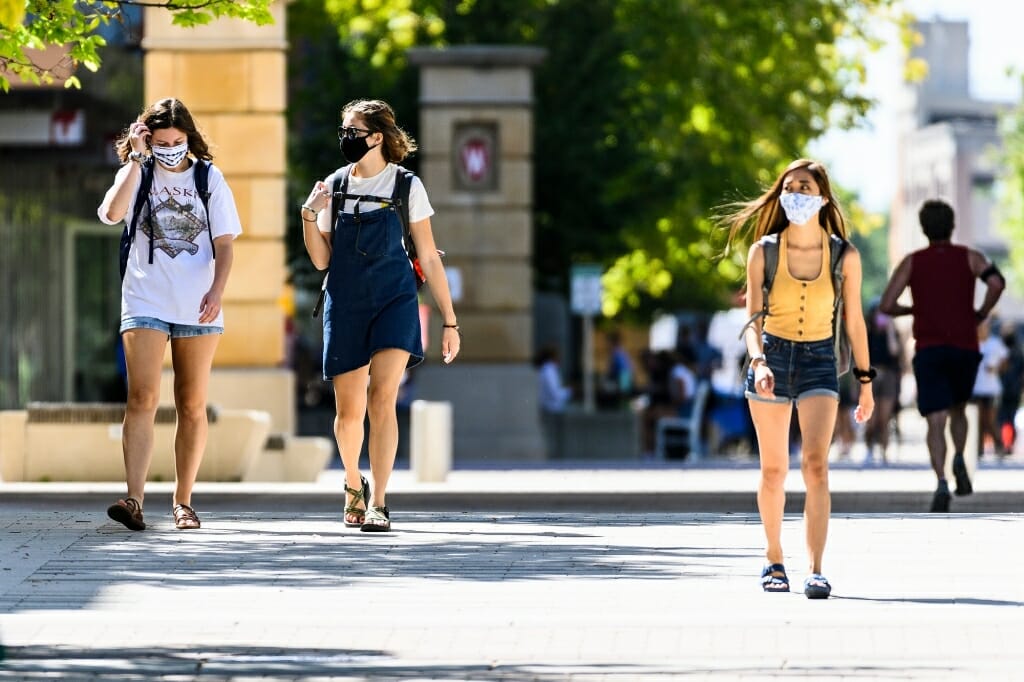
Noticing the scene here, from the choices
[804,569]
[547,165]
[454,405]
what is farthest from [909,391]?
[804,569]

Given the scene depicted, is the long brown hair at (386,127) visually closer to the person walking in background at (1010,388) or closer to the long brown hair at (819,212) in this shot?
the long brown hair at (819,212)

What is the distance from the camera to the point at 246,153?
19875 millimetres

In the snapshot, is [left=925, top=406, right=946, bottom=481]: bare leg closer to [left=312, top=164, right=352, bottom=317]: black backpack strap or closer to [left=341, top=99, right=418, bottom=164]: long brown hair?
[left=341, top=99, right=418, bottom=164]: long brown hair

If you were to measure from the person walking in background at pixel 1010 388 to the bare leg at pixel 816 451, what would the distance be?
20.6m

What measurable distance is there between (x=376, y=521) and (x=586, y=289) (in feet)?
55.6

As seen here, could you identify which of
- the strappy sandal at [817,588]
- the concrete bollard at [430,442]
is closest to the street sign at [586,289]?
the concrete bollard at [430,442]

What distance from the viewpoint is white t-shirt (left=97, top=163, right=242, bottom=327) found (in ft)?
34.6

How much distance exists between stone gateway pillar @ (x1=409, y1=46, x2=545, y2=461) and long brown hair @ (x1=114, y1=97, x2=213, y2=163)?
1278cm

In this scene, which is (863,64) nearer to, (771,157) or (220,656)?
(771,157)

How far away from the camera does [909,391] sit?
67938mm

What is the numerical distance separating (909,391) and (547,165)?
41658 millimetres

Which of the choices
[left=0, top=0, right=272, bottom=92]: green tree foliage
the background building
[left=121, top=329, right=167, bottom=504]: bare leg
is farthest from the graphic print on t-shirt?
the background building

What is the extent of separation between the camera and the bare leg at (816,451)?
8781mm

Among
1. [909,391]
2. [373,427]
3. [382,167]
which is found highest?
[382,167]
